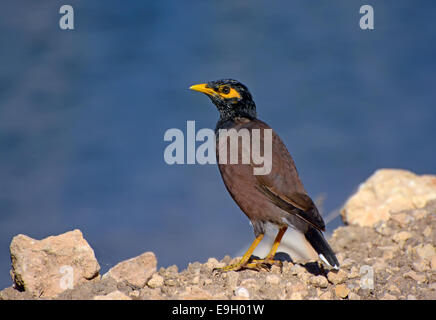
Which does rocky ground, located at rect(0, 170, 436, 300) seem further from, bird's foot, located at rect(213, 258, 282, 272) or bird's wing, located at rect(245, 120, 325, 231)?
bird's wing, located at rect(245, 120, 325, 231)

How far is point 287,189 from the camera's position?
652 centimetres

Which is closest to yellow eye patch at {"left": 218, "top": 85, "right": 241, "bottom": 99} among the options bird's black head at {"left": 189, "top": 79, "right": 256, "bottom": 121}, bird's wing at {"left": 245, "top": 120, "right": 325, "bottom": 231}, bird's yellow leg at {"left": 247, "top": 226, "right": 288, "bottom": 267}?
bird's black head at {"left": 189, "top": 79, "right": 256, "bottom": 121}

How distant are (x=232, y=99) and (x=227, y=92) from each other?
11 centimetres

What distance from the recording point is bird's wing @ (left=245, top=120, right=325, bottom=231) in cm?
632

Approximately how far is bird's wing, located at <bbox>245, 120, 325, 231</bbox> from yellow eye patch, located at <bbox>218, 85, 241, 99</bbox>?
81 centimetres

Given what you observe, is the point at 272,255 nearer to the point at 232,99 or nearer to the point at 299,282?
the point at 299,282

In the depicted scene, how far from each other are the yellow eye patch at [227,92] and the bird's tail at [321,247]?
1.98 m

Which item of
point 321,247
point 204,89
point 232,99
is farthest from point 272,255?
point 204,89

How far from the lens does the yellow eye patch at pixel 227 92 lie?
7363 mm

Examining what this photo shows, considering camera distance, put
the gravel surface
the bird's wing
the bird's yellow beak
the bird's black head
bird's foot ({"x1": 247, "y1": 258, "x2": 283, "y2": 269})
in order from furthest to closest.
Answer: the bird's yellow beak
the bird's black head
bird's foot ({"x1": 247, "y1": 258, "x2": 283, "y2": 269})
the bird's wing
the gravel surface

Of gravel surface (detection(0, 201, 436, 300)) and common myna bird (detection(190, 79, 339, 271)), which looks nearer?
gravel surface (detection(0, 201, 436, 300))

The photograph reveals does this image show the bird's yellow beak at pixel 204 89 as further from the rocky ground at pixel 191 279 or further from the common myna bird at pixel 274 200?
the rocky ground at pixel 191 279

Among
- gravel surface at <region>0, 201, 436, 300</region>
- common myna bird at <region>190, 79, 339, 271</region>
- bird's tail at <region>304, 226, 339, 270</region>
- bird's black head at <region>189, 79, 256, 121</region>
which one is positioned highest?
bird's black head at <region>189, 79, 256, 121</region>
